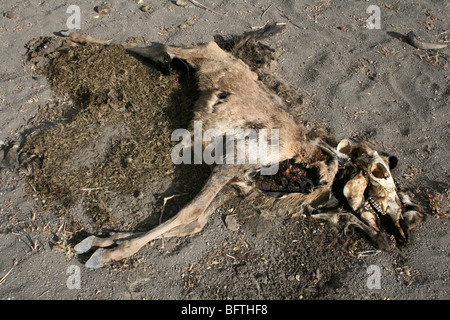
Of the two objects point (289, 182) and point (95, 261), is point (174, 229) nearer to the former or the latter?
point (95, 261)

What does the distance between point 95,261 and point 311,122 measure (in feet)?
9.05

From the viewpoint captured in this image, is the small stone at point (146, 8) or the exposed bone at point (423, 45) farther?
the small stone at point (146, 8)

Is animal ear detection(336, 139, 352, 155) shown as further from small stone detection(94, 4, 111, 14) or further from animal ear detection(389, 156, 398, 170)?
small stone detection(94, 4, 111, 14)

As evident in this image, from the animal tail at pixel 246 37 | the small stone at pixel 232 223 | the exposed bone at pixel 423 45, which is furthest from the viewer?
the exposed bone at pixel 423 45

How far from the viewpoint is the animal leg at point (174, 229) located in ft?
10.1

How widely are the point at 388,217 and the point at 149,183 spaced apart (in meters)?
2.23

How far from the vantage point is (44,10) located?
208 inches

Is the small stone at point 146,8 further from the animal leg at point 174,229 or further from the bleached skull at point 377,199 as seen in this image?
the bleached skull at point 377,199

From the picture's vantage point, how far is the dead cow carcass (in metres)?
3.29

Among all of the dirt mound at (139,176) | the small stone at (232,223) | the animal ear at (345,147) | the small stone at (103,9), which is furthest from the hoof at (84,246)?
the small stone at (103,9)

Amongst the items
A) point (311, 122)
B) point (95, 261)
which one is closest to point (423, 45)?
point (311, 122)

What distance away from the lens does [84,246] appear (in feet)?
10.1

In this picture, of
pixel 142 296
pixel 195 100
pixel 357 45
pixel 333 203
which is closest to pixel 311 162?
pixel 333 203

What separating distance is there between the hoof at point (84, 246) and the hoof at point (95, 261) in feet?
0.32
